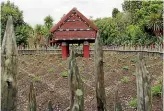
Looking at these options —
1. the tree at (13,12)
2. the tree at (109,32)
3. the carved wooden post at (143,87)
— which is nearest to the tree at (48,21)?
the tree at (13,12)

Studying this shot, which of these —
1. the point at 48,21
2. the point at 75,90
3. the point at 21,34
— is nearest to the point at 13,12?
the point at 21,34

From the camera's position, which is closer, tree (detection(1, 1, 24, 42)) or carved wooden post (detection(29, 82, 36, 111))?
carved wooden post (detection(29, 82, 36, 111))

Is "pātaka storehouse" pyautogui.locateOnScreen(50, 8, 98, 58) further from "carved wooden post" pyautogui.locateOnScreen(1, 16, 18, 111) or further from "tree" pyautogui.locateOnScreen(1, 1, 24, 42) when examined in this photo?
"tree" pyautogui.locateOnScreen(1, 1, 24, 42)

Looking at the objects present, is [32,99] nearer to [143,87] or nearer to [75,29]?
[143,87]

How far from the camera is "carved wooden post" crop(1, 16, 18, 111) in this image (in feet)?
16.0

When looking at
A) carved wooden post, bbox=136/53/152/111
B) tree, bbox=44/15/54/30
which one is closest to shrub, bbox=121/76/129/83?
carved wooden post, bbox=136/53/152/111

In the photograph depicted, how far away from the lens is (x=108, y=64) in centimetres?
1970

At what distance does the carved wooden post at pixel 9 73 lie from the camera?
4.86m

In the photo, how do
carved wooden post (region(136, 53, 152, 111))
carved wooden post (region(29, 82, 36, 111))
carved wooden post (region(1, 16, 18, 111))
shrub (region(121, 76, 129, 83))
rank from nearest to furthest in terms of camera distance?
carved wooden post (region(1, 16, 18, 111)) < carved wooden post (region(136, 53, 152, 111)) < carved wooden post (region(29, 82, 36, 111)) < shrub (region(121, 76, 129, 83))

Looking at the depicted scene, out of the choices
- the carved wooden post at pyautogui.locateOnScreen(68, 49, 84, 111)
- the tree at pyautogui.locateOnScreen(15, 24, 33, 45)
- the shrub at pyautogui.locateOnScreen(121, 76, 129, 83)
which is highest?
the tree at pyautogui.locateOnScreen(15, 24, 33, 45)

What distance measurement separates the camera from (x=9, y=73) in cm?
491

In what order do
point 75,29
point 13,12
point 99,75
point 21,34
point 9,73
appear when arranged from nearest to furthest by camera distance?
point 9,73
point 99,75
point 75,29
point 21,34
point 13,12

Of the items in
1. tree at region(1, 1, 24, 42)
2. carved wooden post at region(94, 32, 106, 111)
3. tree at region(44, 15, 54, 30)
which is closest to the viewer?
carved wooden post at region(94, 32, 106, 111)

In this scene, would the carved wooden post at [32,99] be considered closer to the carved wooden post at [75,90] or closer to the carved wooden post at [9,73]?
the carved wooden post at [75,90]
